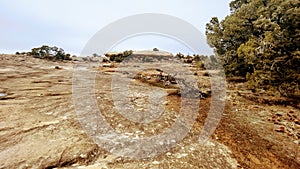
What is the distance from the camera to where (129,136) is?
3.55m

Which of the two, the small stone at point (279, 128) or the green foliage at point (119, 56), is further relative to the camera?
the green foliage at point (119, 56)

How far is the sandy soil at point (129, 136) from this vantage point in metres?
2.79

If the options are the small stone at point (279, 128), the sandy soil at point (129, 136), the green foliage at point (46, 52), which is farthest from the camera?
the green foliage at point (46, 52)

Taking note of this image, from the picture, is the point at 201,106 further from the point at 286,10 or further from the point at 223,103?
the point at 286,10

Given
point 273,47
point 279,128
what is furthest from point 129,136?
point 273,47

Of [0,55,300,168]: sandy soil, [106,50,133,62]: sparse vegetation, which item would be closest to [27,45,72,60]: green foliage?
[106,50,133,62]: sparse vegetation

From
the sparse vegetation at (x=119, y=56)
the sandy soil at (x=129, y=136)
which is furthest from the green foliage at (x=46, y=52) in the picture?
the sandy soil at (x=129, y=136)

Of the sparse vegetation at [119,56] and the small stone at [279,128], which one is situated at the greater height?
the sparse vegetation at [119,56]

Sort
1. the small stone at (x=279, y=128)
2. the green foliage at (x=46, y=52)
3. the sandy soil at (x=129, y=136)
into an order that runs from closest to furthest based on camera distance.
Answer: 1. the sandy soil at (x=129, y=136)
2. the small stone at (x=279, y=128)
3. the green foliage at (x=46, y=52)

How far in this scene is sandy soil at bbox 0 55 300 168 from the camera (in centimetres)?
279

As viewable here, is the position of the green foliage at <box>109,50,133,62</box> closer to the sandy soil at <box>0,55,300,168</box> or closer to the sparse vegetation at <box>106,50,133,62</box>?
the sparse vegetation at <box>106,50,133,62</box>

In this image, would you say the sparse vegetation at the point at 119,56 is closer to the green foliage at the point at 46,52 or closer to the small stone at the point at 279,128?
the green foliage at the point at 46,52

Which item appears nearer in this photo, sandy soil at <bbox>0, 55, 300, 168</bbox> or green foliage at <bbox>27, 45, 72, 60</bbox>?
sandy soil at <bbox>0, 55, 300, 168</bbox>

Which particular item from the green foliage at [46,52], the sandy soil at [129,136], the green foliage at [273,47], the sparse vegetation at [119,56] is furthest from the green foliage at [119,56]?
the sandy soil at [129,136]
